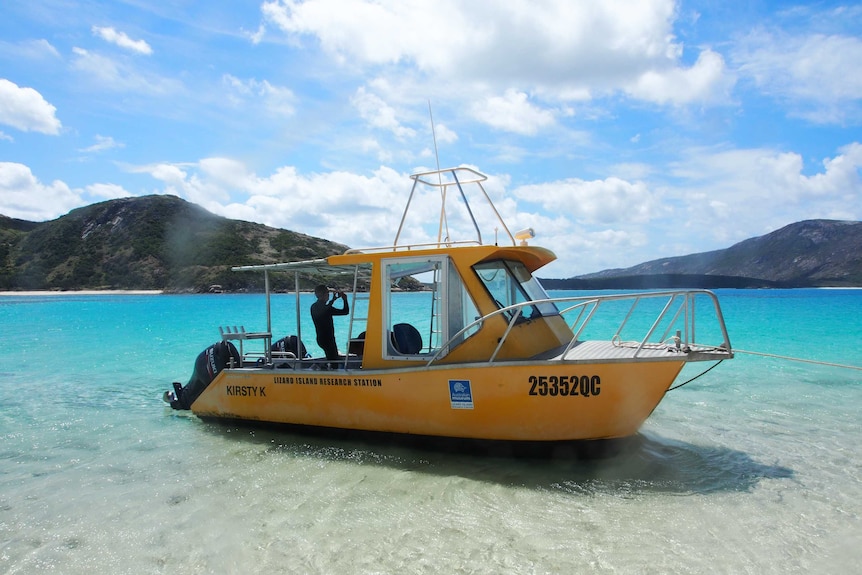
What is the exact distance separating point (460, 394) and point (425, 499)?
139 cm

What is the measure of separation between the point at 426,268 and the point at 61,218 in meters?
116

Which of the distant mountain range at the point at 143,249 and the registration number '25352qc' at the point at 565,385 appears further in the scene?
the distant mountain range at the point at 143,249

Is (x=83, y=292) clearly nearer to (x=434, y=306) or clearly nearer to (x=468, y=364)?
(x=434, y=306)

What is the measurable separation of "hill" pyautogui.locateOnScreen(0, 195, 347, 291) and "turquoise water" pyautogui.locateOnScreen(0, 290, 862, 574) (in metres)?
76.4

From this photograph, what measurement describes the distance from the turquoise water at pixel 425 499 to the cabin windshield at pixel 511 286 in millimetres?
2099

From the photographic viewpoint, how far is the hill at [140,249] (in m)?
89.3

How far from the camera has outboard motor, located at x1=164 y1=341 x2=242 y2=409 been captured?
980 cm

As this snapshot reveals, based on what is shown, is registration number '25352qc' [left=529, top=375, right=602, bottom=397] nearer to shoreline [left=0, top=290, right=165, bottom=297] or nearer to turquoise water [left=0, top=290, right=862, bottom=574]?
turquoise water [left=0, top=290, right=862, bottom=574]

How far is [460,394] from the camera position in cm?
729

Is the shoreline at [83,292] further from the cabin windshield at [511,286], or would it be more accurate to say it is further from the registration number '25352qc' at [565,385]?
the registration number '25352qc' at [565,385]

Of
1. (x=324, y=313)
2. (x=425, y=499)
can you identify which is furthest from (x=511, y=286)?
(x=425, y=499)

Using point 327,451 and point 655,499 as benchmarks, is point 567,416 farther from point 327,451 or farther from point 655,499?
point 327,451

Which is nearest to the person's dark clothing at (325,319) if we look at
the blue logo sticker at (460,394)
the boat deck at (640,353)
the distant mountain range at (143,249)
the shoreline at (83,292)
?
the blue logo sticker at (460,394)

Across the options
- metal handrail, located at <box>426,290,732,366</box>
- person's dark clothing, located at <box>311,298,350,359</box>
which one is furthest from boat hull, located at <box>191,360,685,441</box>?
person's dark clothing, located at <box>311,298,350,359</box>
